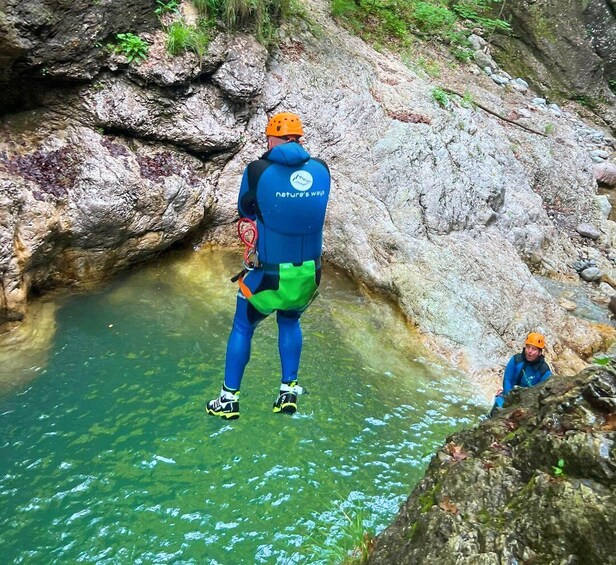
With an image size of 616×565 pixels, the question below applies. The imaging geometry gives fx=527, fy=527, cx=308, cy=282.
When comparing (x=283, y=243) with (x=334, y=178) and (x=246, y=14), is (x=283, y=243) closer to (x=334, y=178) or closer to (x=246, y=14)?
(x=334, y=178)

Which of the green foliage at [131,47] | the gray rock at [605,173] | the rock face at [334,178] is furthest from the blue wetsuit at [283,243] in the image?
the gray rock at [605,173]

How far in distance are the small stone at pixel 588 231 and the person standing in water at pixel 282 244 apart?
764 centimetres

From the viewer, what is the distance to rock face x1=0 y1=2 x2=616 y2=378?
5.73 metres

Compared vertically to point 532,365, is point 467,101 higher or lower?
higher

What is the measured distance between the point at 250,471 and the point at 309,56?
632 cm

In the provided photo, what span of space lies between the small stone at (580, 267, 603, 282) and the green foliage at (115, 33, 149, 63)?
733 cm

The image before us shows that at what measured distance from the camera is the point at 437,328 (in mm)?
5996

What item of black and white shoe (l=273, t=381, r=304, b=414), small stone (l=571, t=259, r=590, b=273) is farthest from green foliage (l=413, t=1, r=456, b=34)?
black and white shoe (l=273, t=381, r=304, b=414)

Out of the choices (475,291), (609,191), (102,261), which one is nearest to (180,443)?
(102,261)

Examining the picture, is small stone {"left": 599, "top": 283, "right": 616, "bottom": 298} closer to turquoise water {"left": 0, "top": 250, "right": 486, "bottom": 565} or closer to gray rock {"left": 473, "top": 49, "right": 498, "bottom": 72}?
turquoise water {"left": 0, "top": 250, "right": 486, "bottom": 565}

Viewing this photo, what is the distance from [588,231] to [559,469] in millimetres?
8519

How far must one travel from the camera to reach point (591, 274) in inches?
336

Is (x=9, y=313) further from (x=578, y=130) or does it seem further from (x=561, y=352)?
(x=578, y=130)

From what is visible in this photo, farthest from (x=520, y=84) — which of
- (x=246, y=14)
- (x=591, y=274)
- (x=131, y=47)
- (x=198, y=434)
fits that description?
(x=198, y=434)
